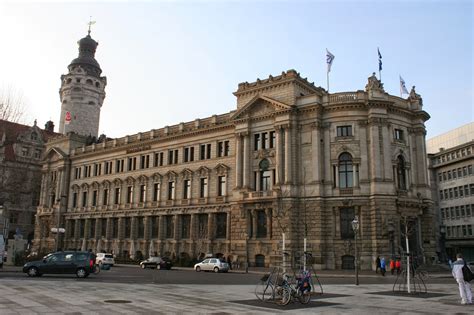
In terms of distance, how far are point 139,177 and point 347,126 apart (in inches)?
1365

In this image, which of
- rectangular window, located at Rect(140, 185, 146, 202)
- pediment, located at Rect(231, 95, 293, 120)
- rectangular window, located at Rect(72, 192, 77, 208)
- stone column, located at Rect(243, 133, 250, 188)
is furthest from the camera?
rectangular window, located at Rect(72, 192, 77, 208)

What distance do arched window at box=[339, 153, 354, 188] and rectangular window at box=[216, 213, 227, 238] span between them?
16.3 m

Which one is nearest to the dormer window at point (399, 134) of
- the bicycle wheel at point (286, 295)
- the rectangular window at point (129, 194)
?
the bicycle wheel at point (286, 295)

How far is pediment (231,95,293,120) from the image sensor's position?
5494cm

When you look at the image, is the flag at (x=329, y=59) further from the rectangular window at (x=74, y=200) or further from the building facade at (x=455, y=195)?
the rectangular window at (x=74, y=200)

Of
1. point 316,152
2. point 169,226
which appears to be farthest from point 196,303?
point 169,226

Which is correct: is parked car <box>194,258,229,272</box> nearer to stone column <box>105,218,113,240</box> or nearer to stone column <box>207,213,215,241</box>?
stone column <box>207,213,215,241</box>

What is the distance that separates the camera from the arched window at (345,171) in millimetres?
51250

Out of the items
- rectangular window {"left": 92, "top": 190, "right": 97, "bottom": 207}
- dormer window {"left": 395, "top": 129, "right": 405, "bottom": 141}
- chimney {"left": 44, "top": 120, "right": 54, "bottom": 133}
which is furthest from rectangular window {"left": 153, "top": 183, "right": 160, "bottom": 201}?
chimney {"left": 44, "top": 120, "right": 54, "bottom": 133}

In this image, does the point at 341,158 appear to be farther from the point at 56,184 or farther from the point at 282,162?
the point at 56,184

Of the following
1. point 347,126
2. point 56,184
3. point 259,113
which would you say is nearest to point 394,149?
point 347,126

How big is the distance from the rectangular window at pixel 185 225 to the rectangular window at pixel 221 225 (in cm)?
539

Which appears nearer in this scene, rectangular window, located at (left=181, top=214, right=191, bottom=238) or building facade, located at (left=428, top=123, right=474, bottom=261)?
rectangular window, located at (left=181, top=214, right=191, bottom=238)

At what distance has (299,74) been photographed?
184 ft
